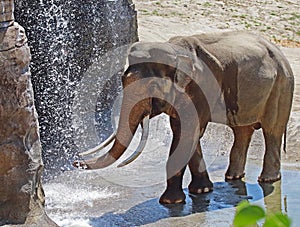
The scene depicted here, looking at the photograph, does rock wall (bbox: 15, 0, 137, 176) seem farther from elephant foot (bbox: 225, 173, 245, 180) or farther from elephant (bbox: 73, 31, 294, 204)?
elephant (bbox: 73, 31, 294, 204)

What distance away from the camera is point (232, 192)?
5.66 m

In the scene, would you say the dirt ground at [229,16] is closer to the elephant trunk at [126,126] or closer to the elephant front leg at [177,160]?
the elephant front leg at [177,160]

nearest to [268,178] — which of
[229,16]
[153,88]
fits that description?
[153,88]

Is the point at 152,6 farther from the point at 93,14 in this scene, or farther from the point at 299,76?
the point at 93,14

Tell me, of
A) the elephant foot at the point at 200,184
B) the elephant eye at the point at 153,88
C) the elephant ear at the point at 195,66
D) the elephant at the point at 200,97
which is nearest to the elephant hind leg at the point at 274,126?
the elephant at the point at 200,97

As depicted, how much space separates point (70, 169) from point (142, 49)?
7.43 feet

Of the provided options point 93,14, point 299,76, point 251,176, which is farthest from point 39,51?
point 299,76

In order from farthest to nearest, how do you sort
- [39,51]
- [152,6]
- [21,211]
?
[152,6]
[39,51]
[21,211]

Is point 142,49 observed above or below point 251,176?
above

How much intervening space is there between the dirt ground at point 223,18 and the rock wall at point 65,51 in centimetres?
443

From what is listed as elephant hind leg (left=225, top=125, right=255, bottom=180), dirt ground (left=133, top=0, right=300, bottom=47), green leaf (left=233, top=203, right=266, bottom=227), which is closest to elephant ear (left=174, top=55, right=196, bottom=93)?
elephant hind leg (left=225, top=125, right=255, bottom=180)

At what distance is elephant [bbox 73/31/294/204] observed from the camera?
469cm

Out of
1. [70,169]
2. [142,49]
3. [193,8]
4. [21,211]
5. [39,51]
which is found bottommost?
[193,8]

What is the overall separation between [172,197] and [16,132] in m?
2.03
